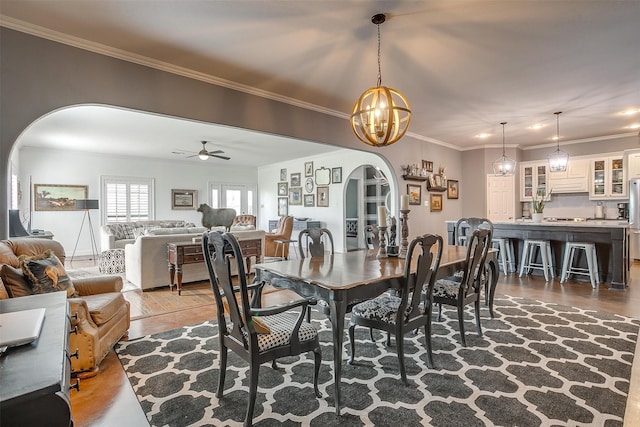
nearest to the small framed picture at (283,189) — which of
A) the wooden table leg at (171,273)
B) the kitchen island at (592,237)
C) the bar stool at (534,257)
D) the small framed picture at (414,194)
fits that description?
the small framed picture at (414,194)

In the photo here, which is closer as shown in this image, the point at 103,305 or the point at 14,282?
the point at 14,282

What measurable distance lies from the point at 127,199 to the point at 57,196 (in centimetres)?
145

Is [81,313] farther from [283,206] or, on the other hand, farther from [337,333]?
[283,206]

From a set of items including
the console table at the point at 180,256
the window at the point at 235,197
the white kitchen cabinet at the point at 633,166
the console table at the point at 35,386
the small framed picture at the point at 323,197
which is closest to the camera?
the console table at the point at 35,386

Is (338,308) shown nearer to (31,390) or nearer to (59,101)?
(31,390)

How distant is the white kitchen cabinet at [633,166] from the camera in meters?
6.15

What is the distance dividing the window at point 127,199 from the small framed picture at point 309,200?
4.25 metres

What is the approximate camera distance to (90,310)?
2479 mm

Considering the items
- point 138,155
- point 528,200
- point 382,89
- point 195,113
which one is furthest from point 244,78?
point 528,200

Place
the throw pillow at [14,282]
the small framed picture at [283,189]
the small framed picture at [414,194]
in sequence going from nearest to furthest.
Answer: the throw pillow at [14,282] → the small framed picture at [414,194] → the small framed picture at [283,189]

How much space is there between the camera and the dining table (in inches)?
75.8

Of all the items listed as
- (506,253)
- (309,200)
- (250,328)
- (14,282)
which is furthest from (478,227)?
(309,200)

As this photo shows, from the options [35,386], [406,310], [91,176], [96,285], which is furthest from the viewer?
[91,176]

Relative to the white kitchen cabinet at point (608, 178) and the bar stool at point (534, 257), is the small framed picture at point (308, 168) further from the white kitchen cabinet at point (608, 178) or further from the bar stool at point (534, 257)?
the white kitchen cabinet at point (608, 178)
